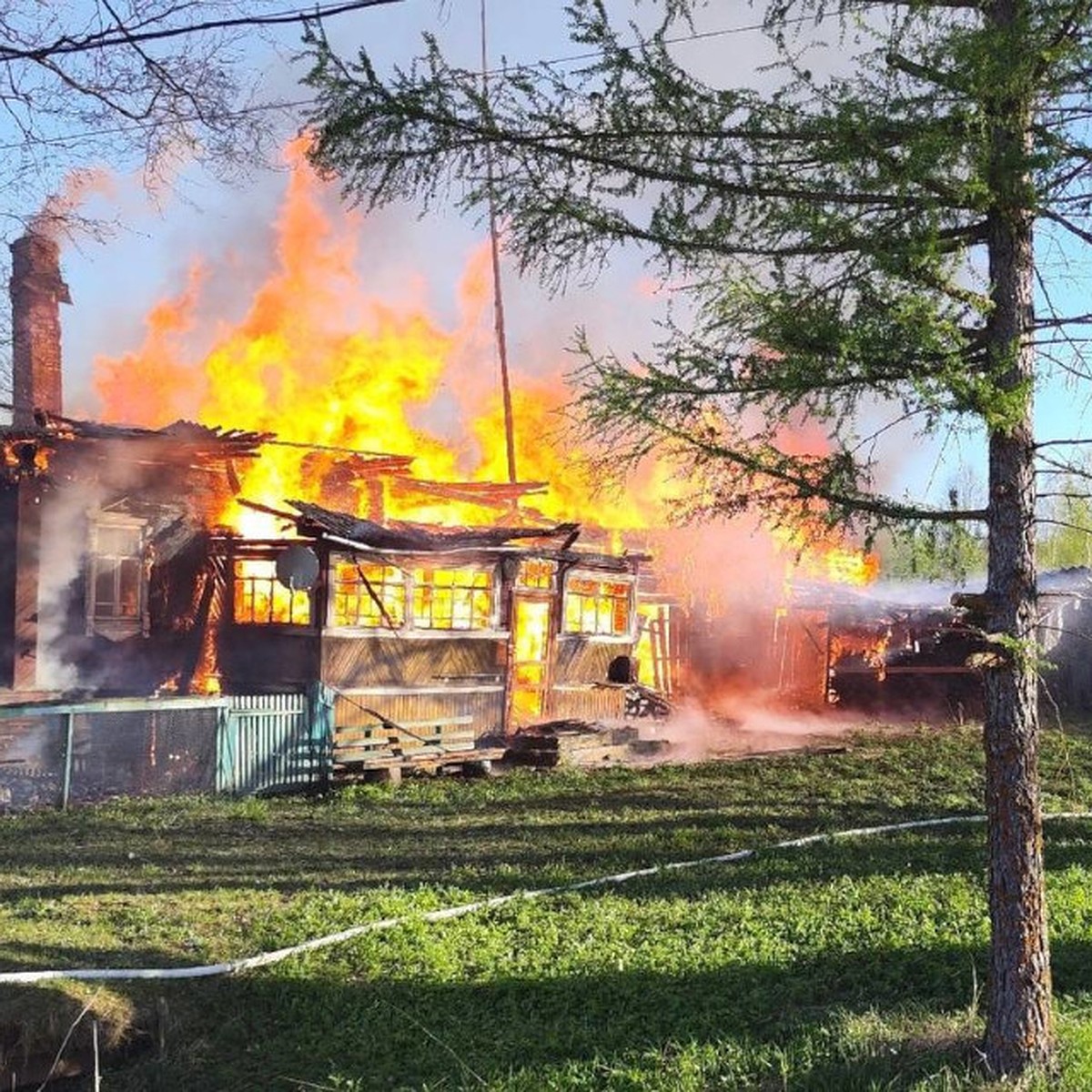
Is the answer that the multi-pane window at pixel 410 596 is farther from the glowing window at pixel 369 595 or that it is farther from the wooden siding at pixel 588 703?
the wooden siding at pixel 588 703

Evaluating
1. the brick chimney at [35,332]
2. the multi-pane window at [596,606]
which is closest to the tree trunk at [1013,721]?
the multi-pane window at [596,606]

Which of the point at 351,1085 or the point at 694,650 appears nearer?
the point at 351,1085

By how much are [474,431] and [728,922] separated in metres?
34.2

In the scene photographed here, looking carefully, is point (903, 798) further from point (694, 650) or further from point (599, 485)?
point (694, 650)

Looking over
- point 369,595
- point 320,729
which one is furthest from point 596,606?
point 320,729

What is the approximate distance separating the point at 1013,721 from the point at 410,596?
13.5 m

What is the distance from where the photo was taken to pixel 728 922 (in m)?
8.31

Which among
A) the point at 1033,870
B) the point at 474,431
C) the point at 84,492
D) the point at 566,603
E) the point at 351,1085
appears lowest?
the point at 351,1085

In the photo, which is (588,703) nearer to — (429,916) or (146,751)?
(146,751)

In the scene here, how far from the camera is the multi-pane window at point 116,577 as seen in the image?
63.7 ft

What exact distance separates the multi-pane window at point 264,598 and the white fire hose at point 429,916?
9.41 m

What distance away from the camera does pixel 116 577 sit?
1980 cm

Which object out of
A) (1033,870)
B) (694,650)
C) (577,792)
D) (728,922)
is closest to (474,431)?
(694,650)

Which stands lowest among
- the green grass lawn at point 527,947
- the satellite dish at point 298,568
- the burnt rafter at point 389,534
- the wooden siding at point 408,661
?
the green grass lawn at point 527,947
